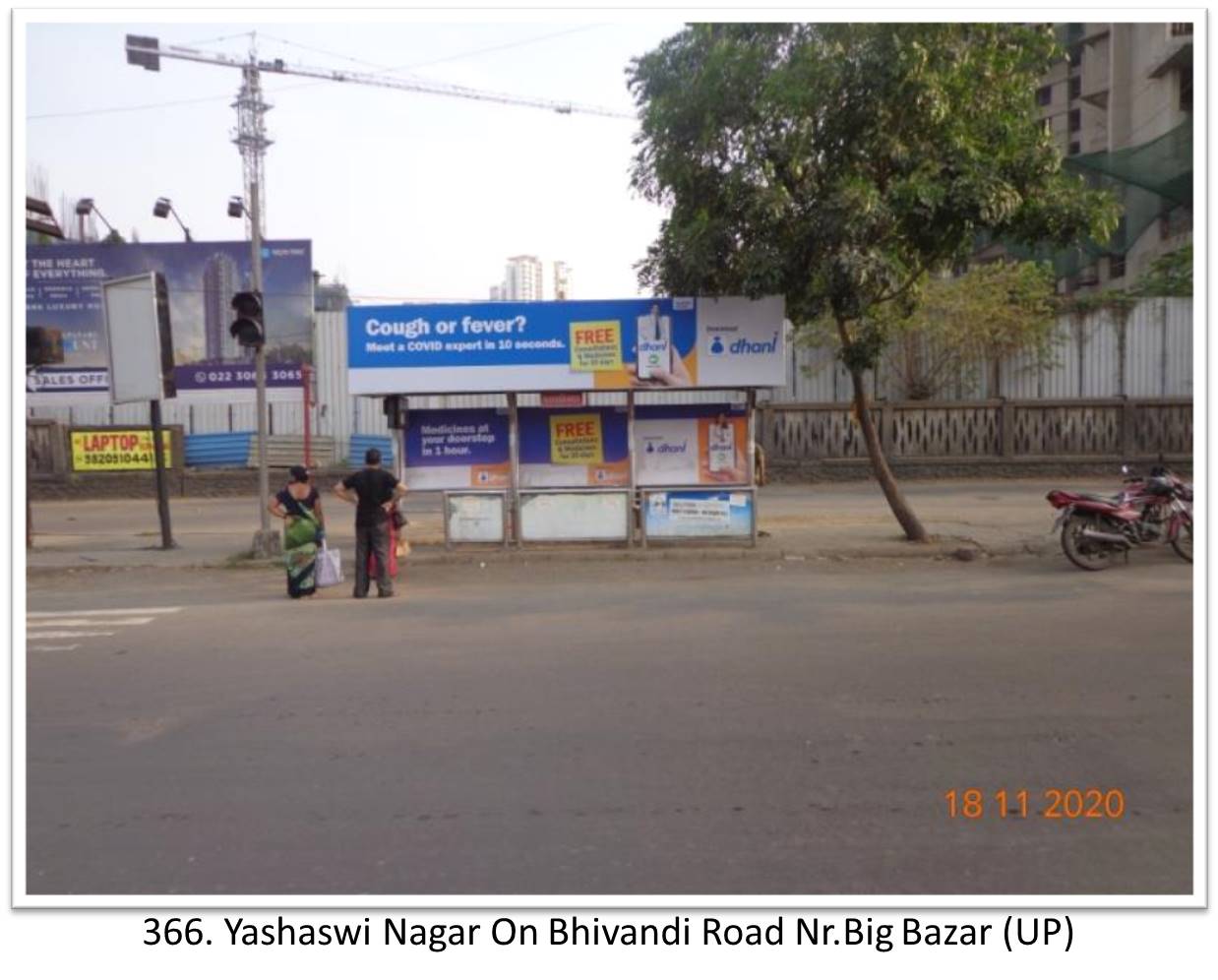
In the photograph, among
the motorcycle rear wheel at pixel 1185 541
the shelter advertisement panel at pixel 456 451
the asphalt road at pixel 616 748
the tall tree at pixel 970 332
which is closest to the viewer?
the asphalt road at pixel 616 748

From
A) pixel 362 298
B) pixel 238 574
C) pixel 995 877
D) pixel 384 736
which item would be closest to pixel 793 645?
pixel 384 736

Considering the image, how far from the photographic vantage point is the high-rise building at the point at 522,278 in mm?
36500

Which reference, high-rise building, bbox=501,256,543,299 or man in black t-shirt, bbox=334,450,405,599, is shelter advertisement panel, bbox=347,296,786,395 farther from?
high-rise building, bbox=501,256,543,299

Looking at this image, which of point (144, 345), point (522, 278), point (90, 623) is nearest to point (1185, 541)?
point (90, 623)

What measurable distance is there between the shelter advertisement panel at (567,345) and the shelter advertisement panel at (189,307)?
13536mm

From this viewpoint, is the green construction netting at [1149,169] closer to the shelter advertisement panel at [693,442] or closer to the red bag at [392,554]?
the shelter advertisement panel at [693,442]

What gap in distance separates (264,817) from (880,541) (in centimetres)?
1141

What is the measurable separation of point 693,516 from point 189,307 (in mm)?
19704

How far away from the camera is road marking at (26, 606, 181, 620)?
1098 centimetres

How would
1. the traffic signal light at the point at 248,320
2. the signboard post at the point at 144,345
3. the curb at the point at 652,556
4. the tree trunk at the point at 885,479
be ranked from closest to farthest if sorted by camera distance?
the curb at the point at 652,556 < the traffic signal light at the point at 248,320 < the tree trunk at the point at 885,479 < the signboard post at the point at 144,345

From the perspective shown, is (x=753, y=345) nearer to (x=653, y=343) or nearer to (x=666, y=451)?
(x=653, y=343)

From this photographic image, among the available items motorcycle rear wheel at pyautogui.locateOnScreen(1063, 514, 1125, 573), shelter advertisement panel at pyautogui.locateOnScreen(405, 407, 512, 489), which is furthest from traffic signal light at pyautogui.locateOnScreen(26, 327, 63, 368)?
motorcycle rear wheel at pyautogui.locateOnScreen(1063, 514, 1125, 573)
